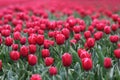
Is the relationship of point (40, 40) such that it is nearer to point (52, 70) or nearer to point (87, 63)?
point (52, 70)

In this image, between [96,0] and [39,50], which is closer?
[39,50]

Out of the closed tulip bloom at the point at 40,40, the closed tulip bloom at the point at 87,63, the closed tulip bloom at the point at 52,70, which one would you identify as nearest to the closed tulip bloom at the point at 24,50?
the closed tulip bloom at the point at 40,40

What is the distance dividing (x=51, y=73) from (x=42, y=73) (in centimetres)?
14

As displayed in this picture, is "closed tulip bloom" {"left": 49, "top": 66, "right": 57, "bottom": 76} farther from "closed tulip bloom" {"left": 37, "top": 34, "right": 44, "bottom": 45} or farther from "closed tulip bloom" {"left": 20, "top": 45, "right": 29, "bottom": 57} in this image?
"closed tulip bloom" {"left": 37, "top": 34, "right": 44, "bottom": 45}

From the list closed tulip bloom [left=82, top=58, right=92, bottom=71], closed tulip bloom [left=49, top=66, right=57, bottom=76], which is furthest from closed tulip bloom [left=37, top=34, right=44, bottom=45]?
closed tulip bloom [left=82, top=58, right=92, bottom=71]

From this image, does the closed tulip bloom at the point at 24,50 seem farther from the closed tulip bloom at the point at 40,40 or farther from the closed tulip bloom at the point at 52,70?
the closed tulip bloom at the point at 52,70

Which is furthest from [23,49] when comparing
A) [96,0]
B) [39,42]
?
[96,0]

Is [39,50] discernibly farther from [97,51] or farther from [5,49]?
[97,51]

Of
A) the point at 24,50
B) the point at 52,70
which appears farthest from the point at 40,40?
the point at 52,70

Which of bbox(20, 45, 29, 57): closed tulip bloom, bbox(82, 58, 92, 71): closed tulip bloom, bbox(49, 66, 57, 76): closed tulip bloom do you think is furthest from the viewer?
bbox(20, 45, 29, 57): closed tulip bloom

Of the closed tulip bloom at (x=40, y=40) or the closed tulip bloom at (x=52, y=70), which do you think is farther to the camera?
the closed tulip bloom at (x=40, y=40)

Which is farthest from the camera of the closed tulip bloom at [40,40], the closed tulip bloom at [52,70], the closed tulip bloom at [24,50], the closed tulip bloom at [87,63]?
the closed tulip bloom at [40,40]

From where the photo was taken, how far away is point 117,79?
11.5ft

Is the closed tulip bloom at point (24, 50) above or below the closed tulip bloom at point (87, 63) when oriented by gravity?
below
